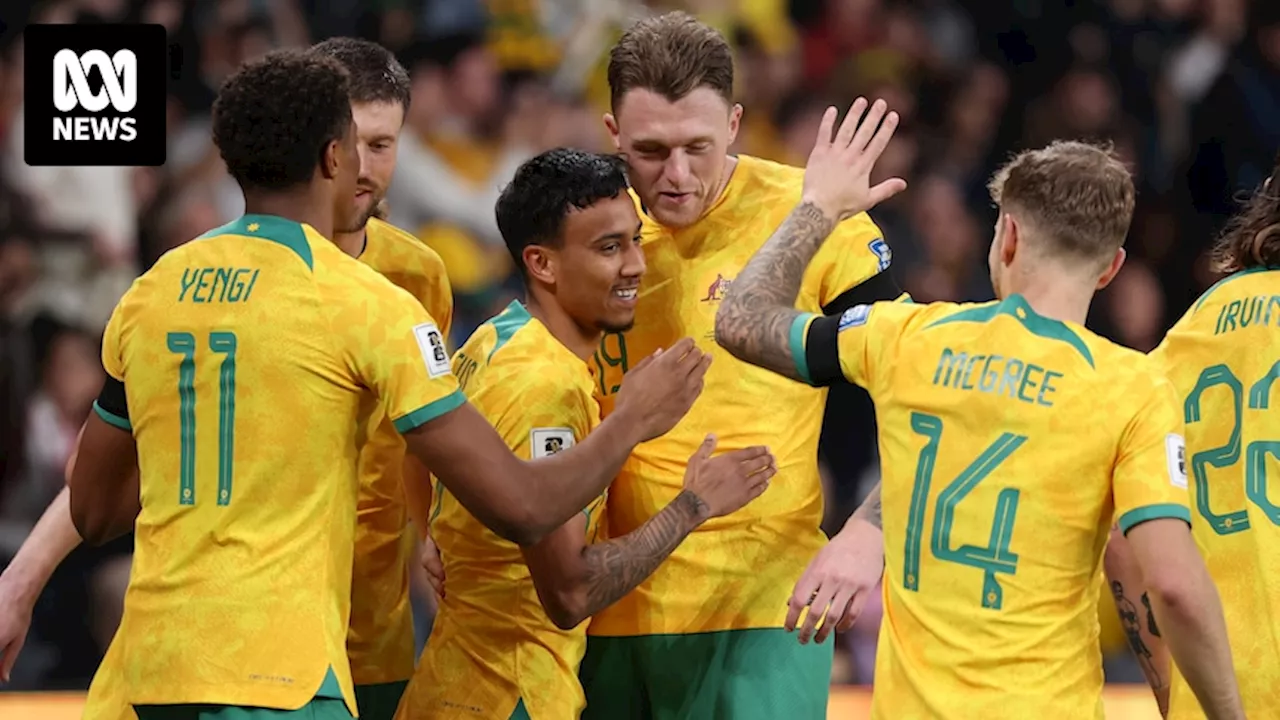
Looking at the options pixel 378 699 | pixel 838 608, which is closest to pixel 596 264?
pixel 838 608

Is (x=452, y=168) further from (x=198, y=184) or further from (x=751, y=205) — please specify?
(x=751, y=205)

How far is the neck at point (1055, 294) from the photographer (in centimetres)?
317

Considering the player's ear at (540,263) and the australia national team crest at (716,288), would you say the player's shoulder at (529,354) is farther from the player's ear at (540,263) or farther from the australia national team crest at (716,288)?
the australia national team crest at (716,288)

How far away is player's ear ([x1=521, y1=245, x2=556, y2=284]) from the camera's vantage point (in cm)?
392

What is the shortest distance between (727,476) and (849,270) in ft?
2.22

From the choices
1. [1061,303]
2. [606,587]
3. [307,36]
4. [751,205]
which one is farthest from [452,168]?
[1061,303]

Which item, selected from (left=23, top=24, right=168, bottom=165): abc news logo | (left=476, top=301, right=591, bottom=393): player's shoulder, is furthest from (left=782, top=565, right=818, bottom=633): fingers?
(left=23, top=24, right=168, bottom=165): abc news logo

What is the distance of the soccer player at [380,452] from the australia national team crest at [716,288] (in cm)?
83

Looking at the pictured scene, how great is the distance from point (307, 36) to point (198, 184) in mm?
929

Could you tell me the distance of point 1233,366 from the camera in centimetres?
385

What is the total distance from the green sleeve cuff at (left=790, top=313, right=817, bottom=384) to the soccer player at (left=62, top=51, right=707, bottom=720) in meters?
0.58

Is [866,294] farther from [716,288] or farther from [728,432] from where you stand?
[728,432]

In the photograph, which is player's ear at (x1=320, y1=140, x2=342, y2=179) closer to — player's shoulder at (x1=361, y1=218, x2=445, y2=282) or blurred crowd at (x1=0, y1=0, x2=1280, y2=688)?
player's shoulder at (x1=361, y1=218, x2=445, y2=282)

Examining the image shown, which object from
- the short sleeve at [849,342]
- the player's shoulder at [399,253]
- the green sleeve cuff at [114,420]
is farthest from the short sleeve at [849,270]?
the green sleeve cuff at [114,420]
